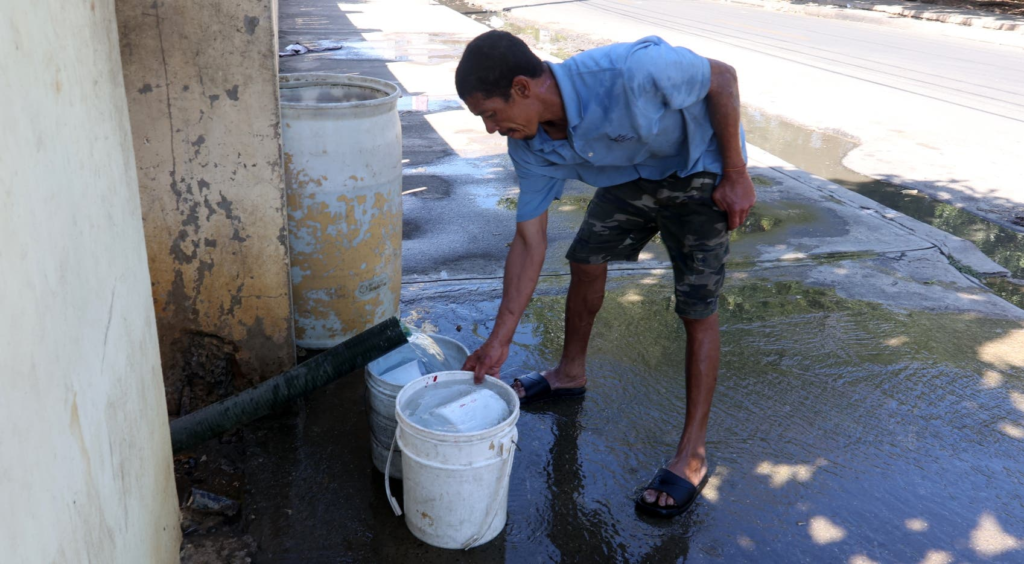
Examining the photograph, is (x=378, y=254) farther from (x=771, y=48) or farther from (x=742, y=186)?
(x=771, y=48)

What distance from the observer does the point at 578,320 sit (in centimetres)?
329

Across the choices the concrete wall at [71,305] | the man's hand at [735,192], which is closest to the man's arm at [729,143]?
the man's hand at [735,192]

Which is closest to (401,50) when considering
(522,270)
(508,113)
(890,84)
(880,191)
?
(890,84)

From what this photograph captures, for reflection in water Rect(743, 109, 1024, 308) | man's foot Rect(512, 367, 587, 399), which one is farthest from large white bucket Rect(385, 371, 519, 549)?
reflection in water Rect(743, 109, 1024, 308)

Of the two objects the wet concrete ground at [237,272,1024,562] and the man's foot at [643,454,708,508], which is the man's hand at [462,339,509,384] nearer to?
the wet concrete ground at [237,272,1024,562]

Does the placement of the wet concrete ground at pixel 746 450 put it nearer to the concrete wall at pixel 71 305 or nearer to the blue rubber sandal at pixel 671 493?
the blue rubber sandal at pixel 671 493

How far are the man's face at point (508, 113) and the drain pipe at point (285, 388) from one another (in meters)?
0.77

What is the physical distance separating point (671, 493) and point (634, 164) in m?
1.16

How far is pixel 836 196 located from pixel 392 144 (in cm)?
407

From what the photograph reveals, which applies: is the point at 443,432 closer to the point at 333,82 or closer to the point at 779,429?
the point at 779,429

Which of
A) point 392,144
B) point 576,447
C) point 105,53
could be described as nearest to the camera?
point 105,53

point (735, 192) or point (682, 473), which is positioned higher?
point (735, 192)

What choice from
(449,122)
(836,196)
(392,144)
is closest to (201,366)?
(392,144)

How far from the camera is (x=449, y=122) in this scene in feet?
27.0
